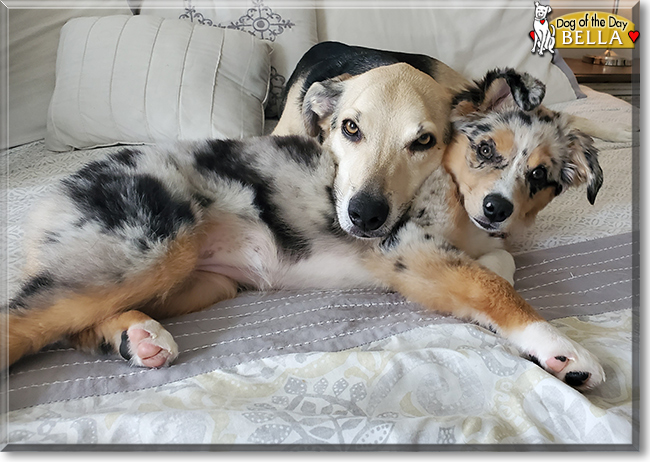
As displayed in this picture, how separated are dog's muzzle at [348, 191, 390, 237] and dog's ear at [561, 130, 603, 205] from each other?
0.59 meters

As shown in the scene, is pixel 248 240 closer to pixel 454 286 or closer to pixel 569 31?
pixel 454 286

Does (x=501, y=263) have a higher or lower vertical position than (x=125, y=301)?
lower

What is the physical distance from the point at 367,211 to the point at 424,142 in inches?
13.2

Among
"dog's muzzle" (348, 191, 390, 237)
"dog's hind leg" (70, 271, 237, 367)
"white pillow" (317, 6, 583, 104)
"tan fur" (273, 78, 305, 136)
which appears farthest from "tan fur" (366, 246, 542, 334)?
"white pillow" (317, 6, 583, 104)

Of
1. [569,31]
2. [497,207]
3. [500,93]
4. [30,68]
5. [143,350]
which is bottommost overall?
[143,350]

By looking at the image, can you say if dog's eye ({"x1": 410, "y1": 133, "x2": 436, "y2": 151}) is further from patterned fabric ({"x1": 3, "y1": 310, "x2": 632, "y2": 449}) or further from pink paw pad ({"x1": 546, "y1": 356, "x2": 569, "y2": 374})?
→ pink paw pad ({"x1": 546, "y1": 356, "x2": 569, "y2": 374})

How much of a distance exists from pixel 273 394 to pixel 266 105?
6.98 feet

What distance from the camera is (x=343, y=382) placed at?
3.33 ft

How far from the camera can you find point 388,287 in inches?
57.8

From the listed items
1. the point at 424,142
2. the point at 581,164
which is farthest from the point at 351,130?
the point at 581,164

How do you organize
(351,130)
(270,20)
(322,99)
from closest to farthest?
(351,130)
(322,99)
(270,20)

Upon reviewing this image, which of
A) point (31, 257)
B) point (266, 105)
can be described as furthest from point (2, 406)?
point (266, 105)

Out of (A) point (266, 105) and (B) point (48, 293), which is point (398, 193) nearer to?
(B) point (48, 293)

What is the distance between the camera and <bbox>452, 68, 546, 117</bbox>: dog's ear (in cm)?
147
